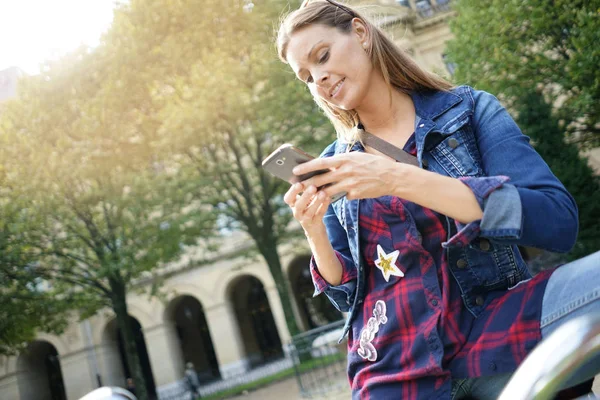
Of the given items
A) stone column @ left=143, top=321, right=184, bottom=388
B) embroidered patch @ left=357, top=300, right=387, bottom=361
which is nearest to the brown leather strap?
embroidered patch @ left=357, top=300, right=387, bottom=361

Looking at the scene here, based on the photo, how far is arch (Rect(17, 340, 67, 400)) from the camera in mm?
27266

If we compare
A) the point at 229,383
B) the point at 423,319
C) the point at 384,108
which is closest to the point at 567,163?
the point at 384,108

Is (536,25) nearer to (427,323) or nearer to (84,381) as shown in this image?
(427,323)

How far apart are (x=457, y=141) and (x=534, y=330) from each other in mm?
614

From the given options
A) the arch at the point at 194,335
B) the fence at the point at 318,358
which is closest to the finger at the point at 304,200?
the fence at the point at 318,358

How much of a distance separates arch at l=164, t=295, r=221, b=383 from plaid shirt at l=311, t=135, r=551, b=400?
2856 cm

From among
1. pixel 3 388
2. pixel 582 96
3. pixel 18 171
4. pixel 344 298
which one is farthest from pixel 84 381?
pixel 344 298

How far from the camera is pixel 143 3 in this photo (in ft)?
45.9

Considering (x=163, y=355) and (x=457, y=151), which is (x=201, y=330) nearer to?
(x=163, y=355)

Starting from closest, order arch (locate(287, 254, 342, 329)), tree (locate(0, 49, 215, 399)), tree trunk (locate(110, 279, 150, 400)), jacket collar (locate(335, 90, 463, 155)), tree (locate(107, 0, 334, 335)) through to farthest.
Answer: jacket collar (locate(335, 90, 463, 155)) → tree (locate(107, 0, 334, 335)) → tree (locate(0, 49, 215, 399)) → tree trunk (locate(110, 279, 150, 400)) → arch (locate(287, 254, 342, 329))

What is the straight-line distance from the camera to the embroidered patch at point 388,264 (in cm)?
156

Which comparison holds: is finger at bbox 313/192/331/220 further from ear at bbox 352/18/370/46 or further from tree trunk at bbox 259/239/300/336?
tree trunk at bbox 259/239/300/336

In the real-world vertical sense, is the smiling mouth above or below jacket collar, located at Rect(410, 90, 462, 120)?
above

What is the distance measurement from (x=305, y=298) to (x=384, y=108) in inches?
1054
